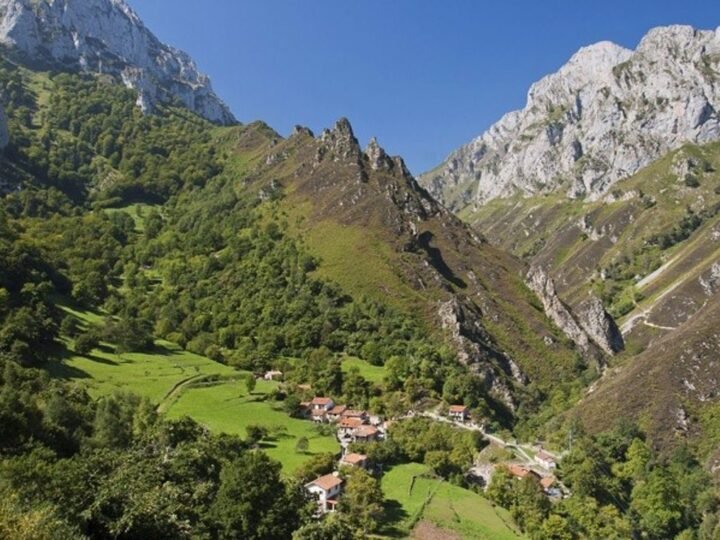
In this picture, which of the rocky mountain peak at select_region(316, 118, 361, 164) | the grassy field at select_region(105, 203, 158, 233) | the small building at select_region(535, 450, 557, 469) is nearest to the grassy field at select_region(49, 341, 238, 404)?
the small building at select_region(535, 450, 557, 469)

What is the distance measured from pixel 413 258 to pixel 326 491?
80.9 m

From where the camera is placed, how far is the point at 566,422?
95.2 metres

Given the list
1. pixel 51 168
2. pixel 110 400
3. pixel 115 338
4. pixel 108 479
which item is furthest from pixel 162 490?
pixel 51 168

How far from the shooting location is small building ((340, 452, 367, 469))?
67.8 m

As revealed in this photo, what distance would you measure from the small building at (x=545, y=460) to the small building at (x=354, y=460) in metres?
25.4

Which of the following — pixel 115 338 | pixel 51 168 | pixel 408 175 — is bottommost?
pixel 115 338

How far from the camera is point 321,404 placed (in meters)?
88.4

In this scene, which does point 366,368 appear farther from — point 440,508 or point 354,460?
point 440,508

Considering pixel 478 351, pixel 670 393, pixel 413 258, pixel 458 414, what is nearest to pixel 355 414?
pixel 458 414

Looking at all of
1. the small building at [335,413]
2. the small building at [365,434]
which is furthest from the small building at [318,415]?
the small building at [365,434]

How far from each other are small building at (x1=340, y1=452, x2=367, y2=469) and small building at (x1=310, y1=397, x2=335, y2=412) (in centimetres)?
1719

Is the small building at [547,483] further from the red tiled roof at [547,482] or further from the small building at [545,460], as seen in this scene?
the small building at [545,460]

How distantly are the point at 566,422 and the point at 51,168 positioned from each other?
16863cm

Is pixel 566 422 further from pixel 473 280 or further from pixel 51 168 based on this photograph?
pixel 51 168
